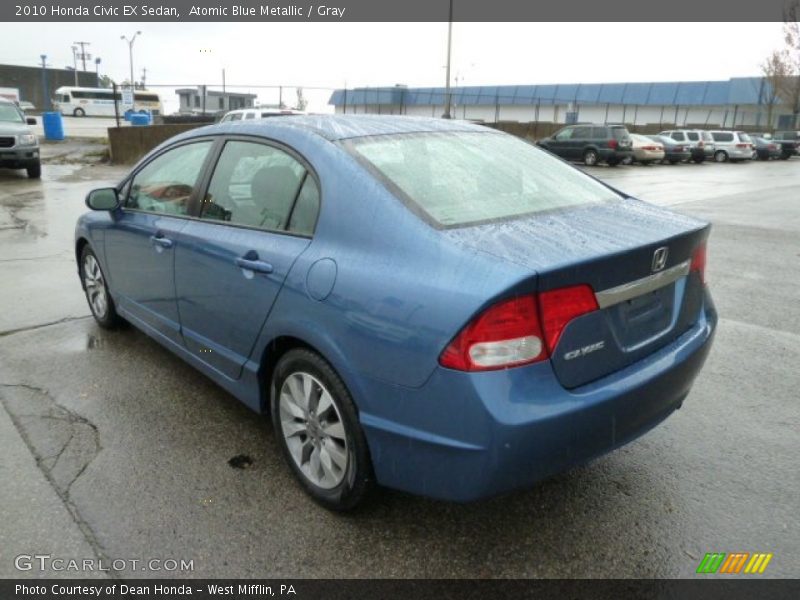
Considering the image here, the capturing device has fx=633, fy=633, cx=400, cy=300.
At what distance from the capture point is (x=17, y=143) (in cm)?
1420

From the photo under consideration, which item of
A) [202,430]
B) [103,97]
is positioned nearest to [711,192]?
[202,430]

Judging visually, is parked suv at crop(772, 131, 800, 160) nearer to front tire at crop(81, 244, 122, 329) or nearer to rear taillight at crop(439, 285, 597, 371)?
front tire at crop(81, 244, 122, 329)

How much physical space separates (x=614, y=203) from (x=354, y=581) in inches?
79.3

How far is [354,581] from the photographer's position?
2.29m

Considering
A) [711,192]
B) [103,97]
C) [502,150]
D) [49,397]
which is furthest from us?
[103,97]

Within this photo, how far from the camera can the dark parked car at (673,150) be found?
29688mm

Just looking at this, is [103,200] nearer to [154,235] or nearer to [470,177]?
[154,235]

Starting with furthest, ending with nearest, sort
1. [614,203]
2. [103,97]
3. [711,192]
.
Result: [103,97] → [711,192] → [614,203]

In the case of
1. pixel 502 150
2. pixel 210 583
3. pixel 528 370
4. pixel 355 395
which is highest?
pixel 502 150

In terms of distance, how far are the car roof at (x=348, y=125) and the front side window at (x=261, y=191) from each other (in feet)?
0.42

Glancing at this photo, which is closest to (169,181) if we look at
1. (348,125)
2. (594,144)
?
(348,125)

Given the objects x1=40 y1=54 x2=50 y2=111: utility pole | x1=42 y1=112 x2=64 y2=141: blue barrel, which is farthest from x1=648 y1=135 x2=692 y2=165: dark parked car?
x1=40 y1=54 x2=50 y2=111: utility pole

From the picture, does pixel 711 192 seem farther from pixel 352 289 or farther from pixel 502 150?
→ pixel 352 289

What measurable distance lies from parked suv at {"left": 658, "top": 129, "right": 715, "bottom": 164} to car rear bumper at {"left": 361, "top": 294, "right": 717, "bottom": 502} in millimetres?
32883
